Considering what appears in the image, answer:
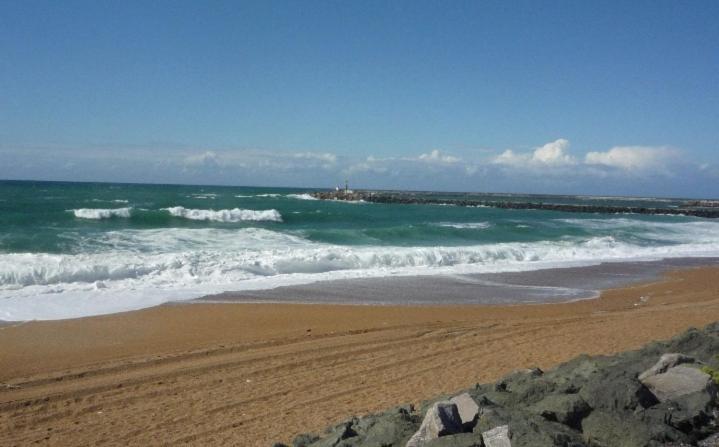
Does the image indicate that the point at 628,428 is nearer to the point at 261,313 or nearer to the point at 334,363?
the point at 334,363

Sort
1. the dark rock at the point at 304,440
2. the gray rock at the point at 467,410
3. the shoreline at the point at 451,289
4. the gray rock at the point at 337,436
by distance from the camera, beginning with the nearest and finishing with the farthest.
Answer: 1. the gray rock at the point at 467,410
2. the gray rock at the point at 337,436
3. the dark rock at the point at 304,440
4. the shoreline at the point at 451,289

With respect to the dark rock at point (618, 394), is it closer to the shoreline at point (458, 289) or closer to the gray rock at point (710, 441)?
the gray rock at point (710, 441)

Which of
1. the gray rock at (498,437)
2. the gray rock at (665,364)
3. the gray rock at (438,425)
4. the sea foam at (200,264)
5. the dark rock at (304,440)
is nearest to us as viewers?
the gray rock at (498,437)

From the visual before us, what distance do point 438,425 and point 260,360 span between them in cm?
430

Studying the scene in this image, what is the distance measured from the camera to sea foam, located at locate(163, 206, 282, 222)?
36.5 meters

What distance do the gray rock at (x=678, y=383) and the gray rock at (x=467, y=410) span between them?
4.90ft

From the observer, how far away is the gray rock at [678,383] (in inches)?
176

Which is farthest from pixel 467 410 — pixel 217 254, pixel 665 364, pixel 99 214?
pixel 99 214

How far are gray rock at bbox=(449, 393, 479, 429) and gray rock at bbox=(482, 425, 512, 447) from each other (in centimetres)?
37

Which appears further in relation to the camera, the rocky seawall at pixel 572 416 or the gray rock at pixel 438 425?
the gray rock at pixel 438 425

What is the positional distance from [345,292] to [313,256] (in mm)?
4785

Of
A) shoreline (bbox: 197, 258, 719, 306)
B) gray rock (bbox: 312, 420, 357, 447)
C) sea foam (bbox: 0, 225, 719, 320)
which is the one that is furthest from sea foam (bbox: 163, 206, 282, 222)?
gray rock (bbox: 312, 420, 357, 447)

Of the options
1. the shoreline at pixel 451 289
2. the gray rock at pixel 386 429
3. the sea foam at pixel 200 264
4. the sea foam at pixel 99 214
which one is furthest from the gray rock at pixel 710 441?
the sea foam at pixel 99 214

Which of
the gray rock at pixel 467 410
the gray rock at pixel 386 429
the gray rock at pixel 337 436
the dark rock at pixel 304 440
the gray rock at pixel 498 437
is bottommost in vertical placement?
the dark rock at pixel 304 440
